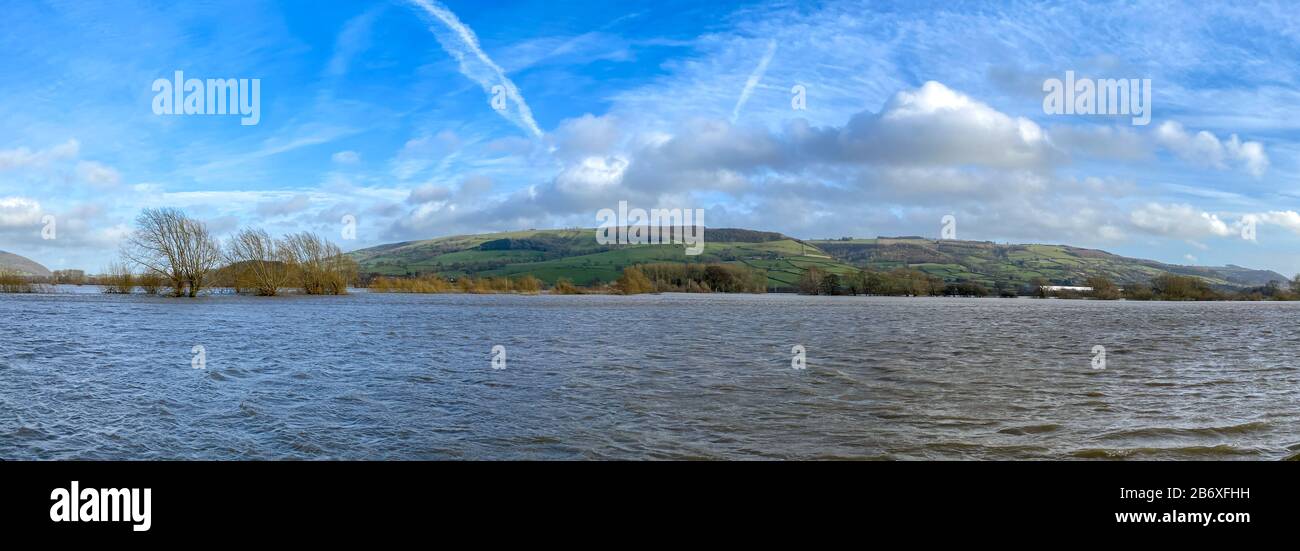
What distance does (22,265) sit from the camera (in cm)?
8788

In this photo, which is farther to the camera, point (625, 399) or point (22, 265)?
point (22, 265)

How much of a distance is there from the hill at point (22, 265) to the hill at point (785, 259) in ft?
149

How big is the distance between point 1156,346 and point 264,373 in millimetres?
29803

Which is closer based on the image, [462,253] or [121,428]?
[121,428]

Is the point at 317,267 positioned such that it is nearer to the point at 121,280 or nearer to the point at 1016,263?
the point at 121,280

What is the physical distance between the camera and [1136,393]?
1483 centimetres

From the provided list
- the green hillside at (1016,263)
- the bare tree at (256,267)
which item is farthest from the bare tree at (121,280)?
the green hillside at (1016,263)

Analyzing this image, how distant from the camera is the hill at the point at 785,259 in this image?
12044 centimetres

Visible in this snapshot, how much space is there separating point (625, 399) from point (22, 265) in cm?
10661
